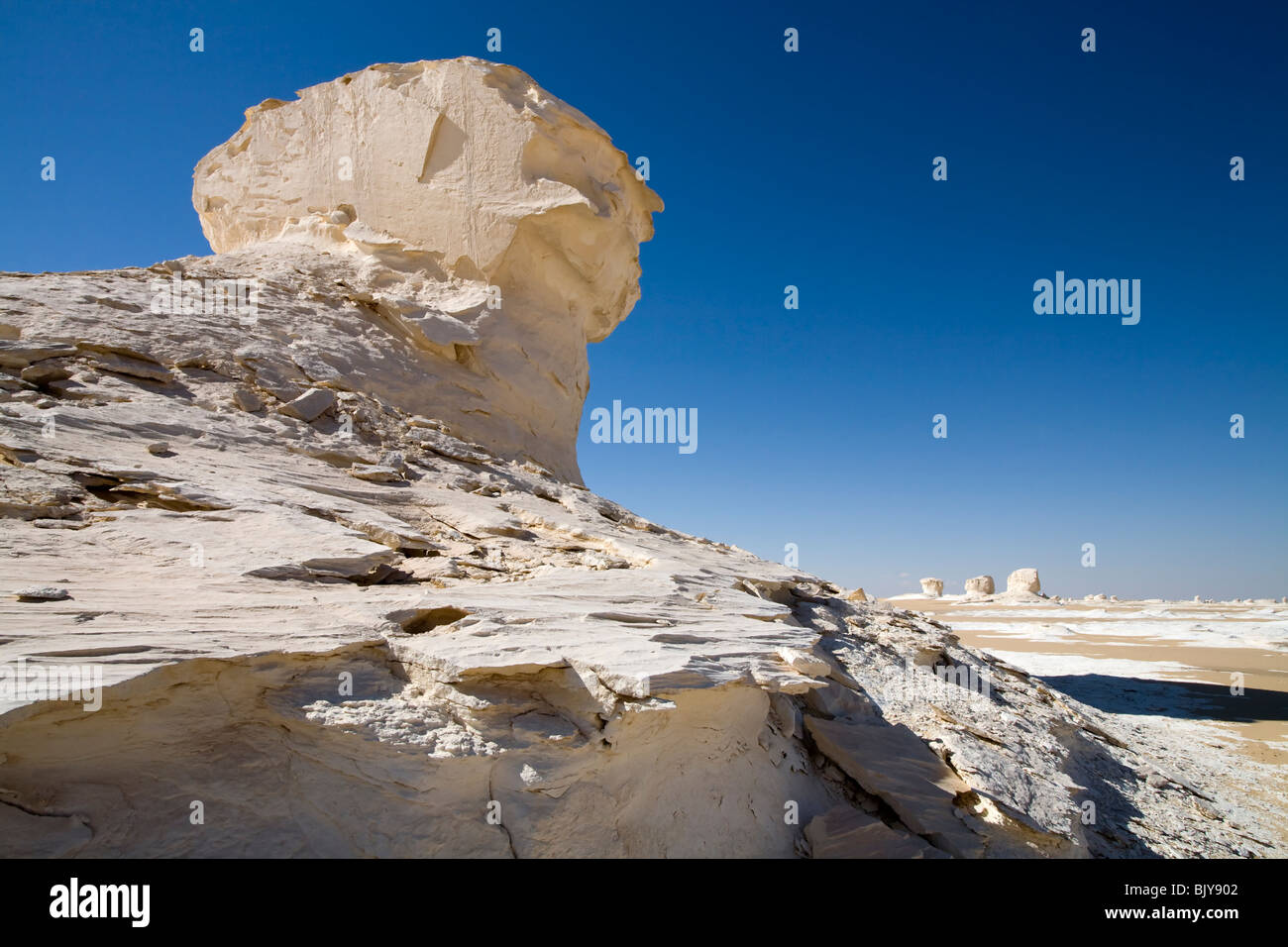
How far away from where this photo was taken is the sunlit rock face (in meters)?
8.47

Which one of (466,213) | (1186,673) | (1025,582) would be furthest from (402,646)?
(1025,582)

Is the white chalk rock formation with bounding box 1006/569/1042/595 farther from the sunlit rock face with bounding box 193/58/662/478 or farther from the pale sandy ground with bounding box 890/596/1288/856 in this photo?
the sunlit rock face with bounding box 193/58/662/478

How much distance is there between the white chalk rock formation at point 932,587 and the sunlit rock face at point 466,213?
28.5 metres

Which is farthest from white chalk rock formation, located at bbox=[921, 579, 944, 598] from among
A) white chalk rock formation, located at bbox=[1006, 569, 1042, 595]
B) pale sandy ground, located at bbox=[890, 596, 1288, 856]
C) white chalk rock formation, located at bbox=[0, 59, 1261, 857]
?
white chalk rock formation, located at bbox=[0, 59, 1261, 857]

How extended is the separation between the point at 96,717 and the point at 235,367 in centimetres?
435

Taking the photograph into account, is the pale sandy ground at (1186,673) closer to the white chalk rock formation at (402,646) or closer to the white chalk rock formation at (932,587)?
the white chalk rock formation at (402,646)

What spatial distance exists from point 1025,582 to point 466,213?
99.9 feet

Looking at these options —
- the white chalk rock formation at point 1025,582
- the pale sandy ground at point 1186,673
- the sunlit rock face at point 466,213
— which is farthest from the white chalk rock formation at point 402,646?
the white chalk rock formation at point 1025,582

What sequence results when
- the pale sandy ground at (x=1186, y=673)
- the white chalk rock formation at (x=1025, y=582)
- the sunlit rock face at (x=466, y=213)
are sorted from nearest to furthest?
the pale sandy ground at (x=1186, y=673) < the sunlit rock face at (x=466, y=213) < the white chalk rock formation at (x=1025, y=582)

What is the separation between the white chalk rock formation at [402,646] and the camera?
2.80m

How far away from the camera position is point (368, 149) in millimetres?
9180

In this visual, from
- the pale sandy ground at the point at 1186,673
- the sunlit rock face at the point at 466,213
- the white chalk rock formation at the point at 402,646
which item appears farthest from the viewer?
the sunlit rock face at the point at 466,213
